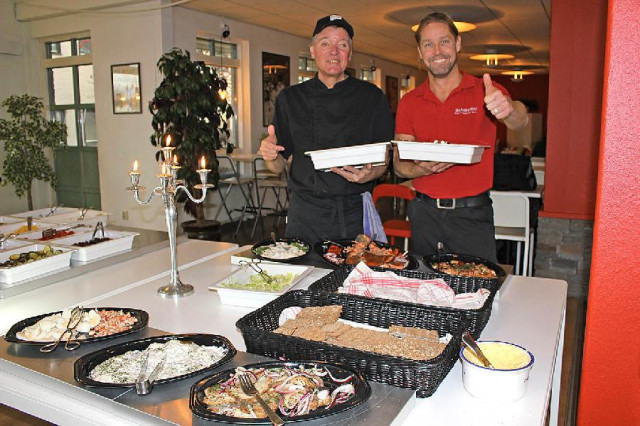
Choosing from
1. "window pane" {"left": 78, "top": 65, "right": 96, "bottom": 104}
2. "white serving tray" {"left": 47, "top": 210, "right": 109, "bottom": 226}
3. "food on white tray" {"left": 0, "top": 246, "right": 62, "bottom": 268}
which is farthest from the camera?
"window pane" {"left": 78, "top": 65, "right": 96, "bottom": 104}

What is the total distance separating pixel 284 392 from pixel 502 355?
0.46 metres

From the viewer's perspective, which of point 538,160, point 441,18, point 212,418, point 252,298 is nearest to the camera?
point 212,418

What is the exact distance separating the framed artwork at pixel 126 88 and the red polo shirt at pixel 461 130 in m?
4.51

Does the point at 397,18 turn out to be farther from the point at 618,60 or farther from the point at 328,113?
the point at 618,60

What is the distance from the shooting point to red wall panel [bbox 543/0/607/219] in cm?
375

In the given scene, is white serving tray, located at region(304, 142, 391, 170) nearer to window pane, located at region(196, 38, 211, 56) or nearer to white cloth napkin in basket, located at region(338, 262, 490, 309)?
white cloth napkin in basket, located at region(338, 262, 490, 309)

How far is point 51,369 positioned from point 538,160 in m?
6.22

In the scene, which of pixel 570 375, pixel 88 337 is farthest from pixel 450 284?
pixel 570 375

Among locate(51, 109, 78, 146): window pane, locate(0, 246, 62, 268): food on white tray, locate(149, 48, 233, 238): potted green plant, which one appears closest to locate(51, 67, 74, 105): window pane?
locate(51, 109, 78, 146): window pane

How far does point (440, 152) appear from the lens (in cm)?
179

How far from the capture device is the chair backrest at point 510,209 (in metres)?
3.83

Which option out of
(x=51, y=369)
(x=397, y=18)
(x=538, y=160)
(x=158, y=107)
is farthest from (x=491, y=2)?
(x=51, y=369)

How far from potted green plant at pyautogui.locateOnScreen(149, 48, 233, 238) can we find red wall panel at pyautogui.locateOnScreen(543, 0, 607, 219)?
301cm

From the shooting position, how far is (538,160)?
6.45 m
